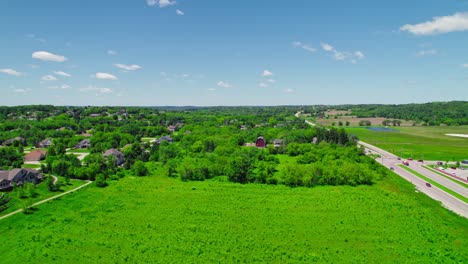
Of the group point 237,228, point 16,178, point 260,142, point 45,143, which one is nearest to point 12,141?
point 45,143

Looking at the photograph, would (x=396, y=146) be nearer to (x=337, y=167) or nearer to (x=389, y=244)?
(x=337, y=167)

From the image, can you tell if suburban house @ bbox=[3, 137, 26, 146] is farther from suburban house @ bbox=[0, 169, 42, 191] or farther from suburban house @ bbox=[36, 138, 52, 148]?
suburban house @ bbox=[0, 169, 42, 191]

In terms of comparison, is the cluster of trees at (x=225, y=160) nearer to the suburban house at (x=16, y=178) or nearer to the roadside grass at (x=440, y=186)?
the suburban house at (x=16, y=178)

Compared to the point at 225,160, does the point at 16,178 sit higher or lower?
lower

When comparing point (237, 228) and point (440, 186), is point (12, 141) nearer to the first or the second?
point (237, 228)

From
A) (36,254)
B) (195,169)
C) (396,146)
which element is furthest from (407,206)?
(396,146)

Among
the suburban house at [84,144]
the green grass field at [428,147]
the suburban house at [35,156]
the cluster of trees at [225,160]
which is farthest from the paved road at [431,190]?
the suburban house at [84,144]

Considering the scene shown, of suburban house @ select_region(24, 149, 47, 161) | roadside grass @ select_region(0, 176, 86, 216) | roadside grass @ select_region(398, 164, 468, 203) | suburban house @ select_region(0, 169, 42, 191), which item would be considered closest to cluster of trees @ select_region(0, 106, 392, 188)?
suburban house @ select_region(24, 149, 47, 161)
